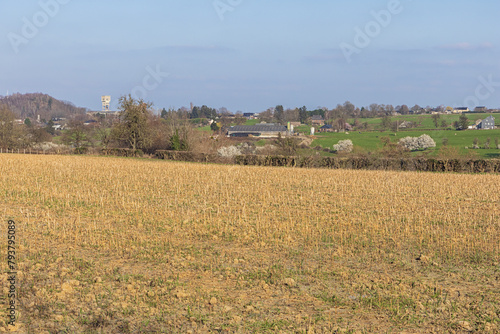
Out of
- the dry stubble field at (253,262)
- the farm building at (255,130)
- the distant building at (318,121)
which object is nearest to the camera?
the dry stubble field at (253,262)

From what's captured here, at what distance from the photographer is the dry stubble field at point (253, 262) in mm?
8398

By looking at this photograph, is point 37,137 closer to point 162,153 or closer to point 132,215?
point 162,153

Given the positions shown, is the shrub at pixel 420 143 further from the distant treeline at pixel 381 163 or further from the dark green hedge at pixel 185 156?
the dark green hedge at pixel 185 156

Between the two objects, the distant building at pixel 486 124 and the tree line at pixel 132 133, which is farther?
the distant building at pixel 486 124

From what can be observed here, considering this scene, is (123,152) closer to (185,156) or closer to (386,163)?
(185,156)

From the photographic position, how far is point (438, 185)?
27438mm

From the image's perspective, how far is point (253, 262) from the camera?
11.8 metres

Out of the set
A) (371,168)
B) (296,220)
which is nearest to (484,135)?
(371,168)

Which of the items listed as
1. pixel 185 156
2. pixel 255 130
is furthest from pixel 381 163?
pixel 255 130

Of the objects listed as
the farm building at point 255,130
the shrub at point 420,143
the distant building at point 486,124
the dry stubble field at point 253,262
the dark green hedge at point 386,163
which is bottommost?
the dry stubble field at point 253,262

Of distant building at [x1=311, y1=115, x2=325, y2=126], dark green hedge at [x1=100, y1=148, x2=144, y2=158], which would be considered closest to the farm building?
distant building at [x1=311, y1=115, x2=325, y2=126]

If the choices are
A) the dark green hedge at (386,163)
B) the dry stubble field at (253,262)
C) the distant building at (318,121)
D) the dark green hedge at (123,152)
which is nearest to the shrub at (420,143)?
the dark green hedge at (386,163)

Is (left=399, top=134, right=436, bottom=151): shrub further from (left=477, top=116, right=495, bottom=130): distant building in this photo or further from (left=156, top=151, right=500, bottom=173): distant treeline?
(left=477, top=116, right=495, bottom=130): distant building

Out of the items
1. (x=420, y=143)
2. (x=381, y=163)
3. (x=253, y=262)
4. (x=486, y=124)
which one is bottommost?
(x=253, y=262)
